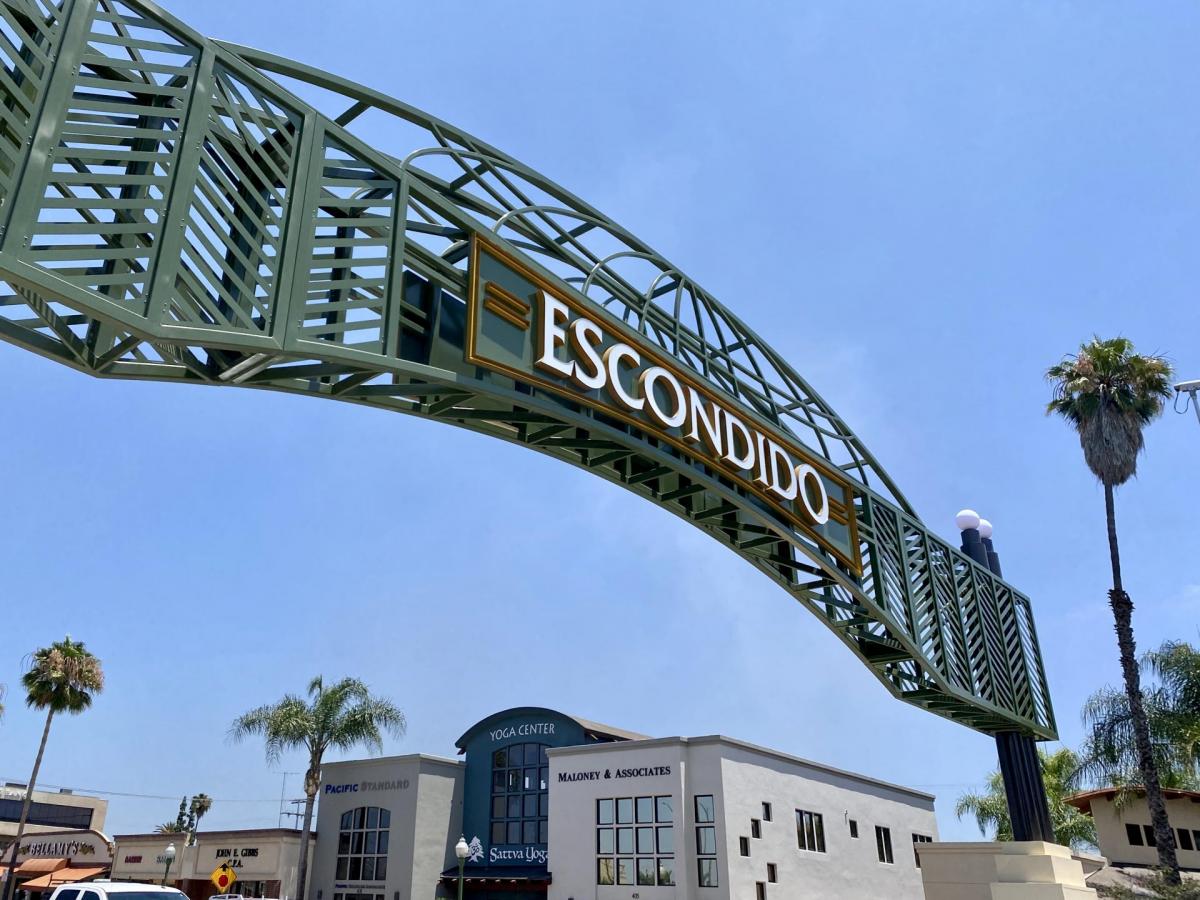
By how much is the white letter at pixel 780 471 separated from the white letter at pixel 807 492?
19cm

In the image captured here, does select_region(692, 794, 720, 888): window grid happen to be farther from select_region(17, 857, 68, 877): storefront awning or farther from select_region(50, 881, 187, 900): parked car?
select_region(17, 857, 68, 877): storefront awning

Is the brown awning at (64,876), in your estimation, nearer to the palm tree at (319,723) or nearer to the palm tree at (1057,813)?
the palm tree at (319,723)

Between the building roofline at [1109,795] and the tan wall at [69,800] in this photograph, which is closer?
the building roofline at [1109,795]

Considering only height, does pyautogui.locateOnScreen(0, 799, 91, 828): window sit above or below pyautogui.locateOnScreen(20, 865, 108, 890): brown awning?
above

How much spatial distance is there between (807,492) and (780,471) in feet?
3.25

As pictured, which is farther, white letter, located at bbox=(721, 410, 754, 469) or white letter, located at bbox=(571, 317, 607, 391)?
white letter, located at bbox=(721, 410, 754, 469)

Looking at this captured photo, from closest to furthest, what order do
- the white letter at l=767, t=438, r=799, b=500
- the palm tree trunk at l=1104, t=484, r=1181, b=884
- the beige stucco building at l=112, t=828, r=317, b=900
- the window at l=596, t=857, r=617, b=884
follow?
the white letter at l=767, t=438, r=799, b=500 < the palm tree trunk at l=1104, t=484, r=1181, b=884 < the window at l=596, t=857, r=617, b=884 < the beige stucco building at l=112, t=828, r=317, b=900

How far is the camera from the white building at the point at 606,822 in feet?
106

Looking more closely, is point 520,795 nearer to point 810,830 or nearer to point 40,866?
point 810,830

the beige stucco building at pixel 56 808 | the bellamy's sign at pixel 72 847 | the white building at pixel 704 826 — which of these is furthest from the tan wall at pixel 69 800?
the white building at pixel 704 826

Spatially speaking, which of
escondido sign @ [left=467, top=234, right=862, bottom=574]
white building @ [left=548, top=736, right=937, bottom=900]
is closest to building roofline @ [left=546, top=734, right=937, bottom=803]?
white building @ [left=548, top=736, right=937, bottom=900]

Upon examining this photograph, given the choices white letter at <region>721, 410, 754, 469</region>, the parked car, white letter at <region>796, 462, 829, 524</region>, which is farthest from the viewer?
the parked car

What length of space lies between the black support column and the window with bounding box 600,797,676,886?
14.1m

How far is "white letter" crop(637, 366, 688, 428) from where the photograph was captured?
11688 millimetres
